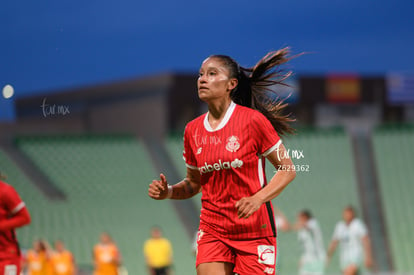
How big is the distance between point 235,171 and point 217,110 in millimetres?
518

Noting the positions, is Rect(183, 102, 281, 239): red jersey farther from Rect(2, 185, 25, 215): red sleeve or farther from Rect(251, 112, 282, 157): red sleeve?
Rect(2, 185, 25, 215): red sleeve

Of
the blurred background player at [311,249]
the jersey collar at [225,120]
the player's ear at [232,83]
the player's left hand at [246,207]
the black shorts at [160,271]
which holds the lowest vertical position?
the black shorts at [160,271]

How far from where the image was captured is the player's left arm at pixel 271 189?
480 centimetres

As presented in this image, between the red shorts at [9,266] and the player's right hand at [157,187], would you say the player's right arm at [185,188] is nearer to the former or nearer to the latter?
the player's right hand at [157,187]

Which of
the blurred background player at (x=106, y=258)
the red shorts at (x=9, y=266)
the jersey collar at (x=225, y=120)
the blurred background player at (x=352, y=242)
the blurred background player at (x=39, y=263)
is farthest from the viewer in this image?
the blurred background player at (x=106, y=258)

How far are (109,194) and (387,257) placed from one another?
1008cm

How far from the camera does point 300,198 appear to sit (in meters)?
26.3

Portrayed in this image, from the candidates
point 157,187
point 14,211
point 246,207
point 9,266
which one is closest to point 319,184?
point 14,211

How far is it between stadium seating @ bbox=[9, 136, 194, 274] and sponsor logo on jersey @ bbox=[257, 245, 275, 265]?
55.1 feet

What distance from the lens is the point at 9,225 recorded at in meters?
6.14

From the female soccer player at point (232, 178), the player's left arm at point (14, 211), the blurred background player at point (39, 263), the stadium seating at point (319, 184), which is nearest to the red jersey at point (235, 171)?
the female soccer player at point (232, 178)

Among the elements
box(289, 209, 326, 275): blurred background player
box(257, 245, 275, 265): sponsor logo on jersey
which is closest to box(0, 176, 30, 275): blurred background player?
box(257, 245, 275, 265): sponsor logo on jersey

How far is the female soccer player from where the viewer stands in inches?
201

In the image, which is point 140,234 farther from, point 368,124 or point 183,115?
point 368,124
